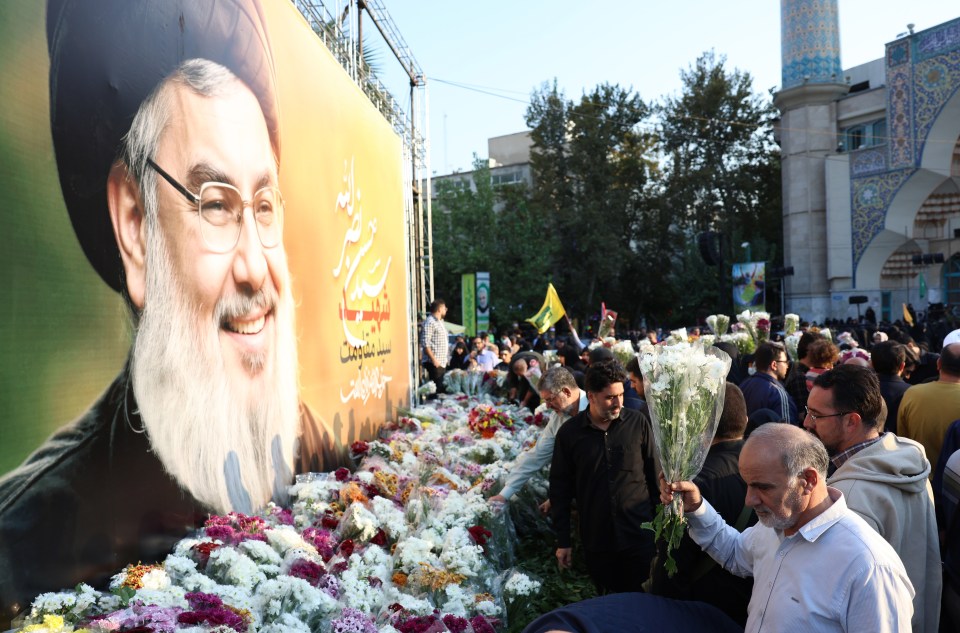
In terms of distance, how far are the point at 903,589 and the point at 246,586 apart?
2.31 metres

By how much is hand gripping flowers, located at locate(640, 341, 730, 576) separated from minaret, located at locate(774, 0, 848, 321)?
2751 centimetres

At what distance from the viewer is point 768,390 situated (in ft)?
17.0

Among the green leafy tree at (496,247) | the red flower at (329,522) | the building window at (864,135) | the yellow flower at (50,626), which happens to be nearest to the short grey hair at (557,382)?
the red flower at (329,522)

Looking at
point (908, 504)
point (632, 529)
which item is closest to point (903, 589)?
point (908, 504)

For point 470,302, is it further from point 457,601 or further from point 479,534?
point 457,601

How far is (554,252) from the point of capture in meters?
32.1

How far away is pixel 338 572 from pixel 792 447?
2160 mm

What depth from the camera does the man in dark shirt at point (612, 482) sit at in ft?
12.4

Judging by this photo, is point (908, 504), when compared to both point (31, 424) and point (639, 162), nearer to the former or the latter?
point (31, 424)

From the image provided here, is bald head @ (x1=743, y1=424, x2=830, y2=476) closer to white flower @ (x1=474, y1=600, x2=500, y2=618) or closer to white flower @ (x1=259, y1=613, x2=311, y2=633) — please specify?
white flower @ (x1=474, y1=600, x2=500, y2=618)

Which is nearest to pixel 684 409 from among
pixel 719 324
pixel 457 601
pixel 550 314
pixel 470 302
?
pixel 457 601

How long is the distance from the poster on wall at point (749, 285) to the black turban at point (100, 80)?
19.3 metres

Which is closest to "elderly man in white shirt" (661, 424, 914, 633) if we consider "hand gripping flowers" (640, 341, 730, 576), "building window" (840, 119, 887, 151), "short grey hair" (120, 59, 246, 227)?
"hand gripping flowers" (640, 341, 730, 576)

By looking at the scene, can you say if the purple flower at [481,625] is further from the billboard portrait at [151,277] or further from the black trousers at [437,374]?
the black trousers at [437,374]
